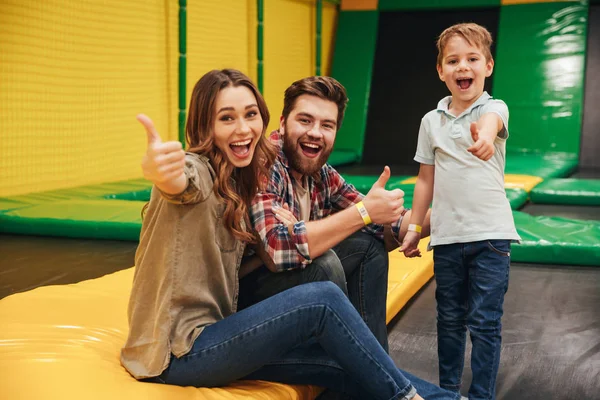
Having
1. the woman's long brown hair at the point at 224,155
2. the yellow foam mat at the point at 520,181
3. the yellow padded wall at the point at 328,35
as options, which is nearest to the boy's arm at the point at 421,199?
the woman's long brown hair at the point at 224,155

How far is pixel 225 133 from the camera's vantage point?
1678 mm

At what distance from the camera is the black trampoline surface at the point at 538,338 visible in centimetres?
216

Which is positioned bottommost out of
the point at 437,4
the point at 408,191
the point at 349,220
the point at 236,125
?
the point at 408,191

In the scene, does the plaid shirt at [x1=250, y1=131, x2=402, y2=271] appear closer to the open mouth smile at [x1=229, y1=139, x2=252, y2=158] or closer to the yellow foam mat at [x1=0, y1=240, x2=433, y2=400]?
the open mouth smile at [x1=229, y1=139, x2=252, y2=158]

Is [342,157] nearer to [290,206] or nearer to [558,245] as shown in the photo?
[558,245]

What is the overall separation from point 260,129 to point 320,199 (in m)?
0.53

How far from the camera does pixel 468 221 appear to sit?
202 centimetres

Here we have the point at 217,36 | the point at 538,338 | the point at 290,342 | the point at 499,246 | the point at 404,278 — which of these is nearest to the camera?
the point at 290,342

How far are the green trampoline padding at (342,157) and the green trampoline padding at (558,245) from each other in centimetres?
397

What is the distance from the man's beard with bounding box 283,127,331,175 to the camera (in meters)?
2.07

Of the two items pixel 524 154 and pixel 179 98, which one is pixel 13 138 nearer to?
pixel 179 98

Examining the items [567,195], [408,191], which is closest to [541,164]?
[567,195]

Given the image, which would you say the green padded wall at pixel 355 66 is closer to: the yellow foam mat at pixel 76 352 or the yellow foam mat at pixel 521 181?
the yellow foam mat at pixel 521 181

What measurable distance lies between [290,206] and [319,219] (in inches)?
4.0
